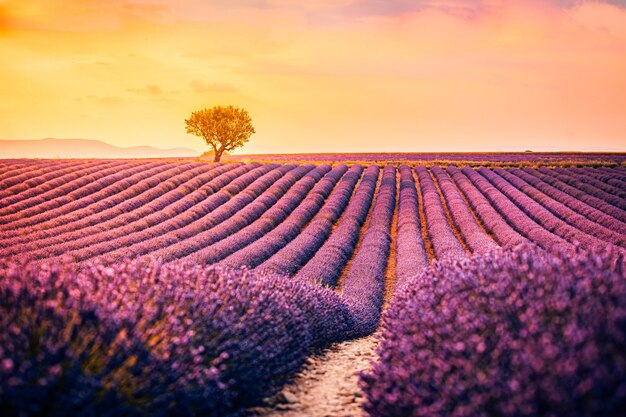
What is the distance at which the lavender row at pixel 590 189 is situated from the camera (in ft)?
71.0

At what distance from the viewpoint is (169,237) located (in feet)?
50.3

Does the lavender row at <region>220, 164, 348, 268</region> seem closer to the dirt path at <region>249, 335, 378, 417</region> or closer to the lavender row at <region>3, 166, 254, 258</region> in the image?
the lavender row at <region>3, 166, 254, 258</region>

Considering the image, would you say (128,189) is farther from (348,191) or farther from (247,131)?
(247,131)

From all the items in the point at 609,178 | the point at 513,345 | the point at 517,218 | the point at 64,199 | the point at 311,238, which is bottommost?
the point at 311,238

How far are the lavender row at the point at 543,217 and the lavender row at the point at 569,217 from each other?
9 centimetres

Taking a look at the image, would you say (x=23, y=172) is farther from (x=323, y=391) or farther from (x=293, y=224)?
(x=323, y=391)

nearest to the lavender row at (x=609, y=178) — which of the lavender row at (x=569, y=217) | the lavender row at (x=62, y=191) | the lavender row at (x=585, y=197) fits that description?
the lavender row at (x=585, y=197)

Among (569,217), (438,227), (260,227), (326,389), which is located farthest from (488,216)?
(326,389)

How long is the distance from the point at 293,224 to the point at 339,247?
11.7 ft

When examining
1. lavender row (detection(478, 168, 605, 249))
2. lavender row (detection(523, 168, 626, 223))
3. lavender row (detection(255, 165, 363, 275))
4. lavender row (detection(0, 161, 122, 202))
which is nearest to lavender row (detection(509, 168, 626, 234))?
lavender row (detection(523, 168, 626, 223))

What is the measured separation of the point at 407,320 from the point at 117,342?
251 centimetres

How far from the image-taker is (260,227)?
17.5m

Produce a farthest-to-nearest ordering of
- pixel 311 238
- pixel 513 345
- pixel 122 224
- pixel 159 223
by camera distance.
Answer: pixel 159 223 < pixel 122 224 < pixel 311 238 < pixel 513 345

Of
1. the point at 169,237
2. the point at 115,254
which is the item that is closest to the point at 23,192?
the point at 169,237
